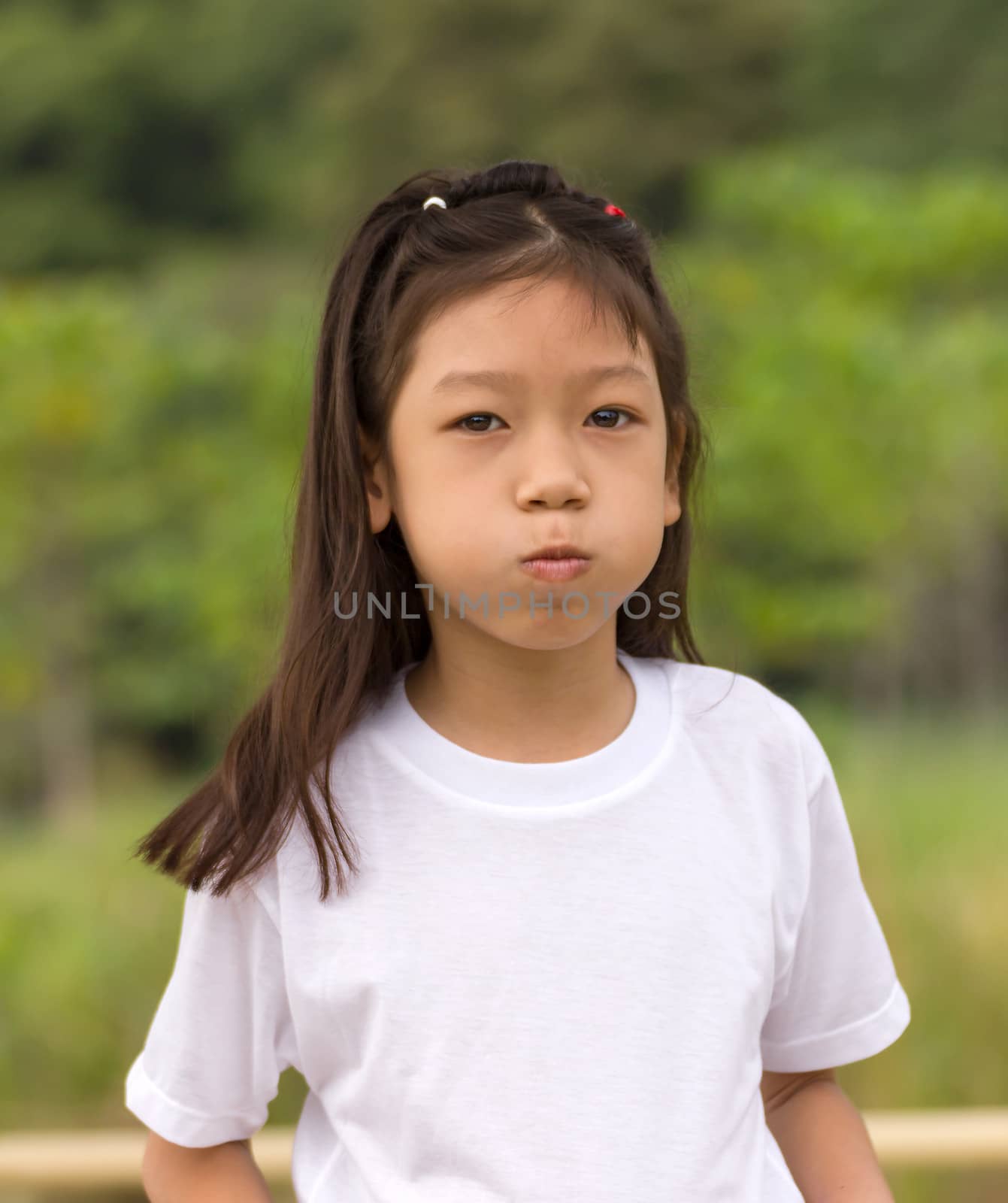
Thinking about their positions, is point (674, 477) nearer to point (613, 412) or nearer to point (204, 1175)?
point (613, 412)

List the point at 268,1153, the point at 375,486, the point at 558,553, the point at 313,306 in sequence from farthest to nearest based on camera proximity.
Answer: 1. the point at 313,306
2. the point at 268,1153
3. the point at 375,486
4. the point at 558,553

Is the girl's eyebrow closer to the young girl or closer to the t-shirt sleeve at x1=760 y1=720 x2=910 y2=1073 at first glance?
the young girl

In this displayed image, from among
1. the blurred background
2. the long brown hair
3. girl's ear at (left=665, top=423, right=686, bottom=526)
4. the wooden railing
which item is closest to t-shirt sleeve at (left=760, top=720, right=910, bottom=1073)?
girl's ear at (left=665, top=423, right=686, bottom=526)

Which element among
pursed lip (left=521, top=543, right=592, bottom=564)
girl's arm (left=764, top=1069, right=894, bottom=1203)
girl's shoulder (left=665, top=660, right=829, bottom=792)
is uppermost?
pursed lip (left=521, top=543, right=592, bottom=564)

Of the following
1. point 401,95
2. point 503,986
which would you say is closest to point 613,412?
point 503,986

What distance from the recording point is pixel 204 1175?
2.90ft

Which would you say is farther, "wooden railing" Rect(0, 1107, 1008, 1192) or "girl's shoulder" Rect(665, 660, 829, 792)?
"wooden railing" Rect(0, 1107, 1008, 1192)

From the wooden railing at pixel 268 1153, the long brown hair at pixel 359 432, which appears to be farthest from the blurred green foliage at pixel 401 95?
the long brown hair at pixel 359 432

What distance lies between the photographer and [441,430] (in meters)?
0.83

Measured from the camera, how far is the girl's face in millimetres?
813

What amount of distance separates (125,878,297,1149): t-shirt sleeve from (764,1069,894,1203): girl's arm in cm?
38

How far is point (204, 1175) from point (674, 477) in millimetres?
556

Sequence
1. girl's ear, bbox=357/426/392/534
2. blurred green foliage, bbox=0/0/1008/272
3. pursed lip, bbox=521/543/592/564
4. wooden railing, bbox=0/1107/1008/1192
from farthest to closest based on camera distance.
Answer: blurred green foliage, bbox=0/0/1008/272 < wooden railing, bbox=0/1107/1008/1192 < girl's ear, bbox=357/426/392/534 < pursed lip, bbox=521/543/592/564

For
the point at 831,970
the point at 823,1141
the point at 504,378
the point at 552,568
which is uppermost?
the point at 504,378
